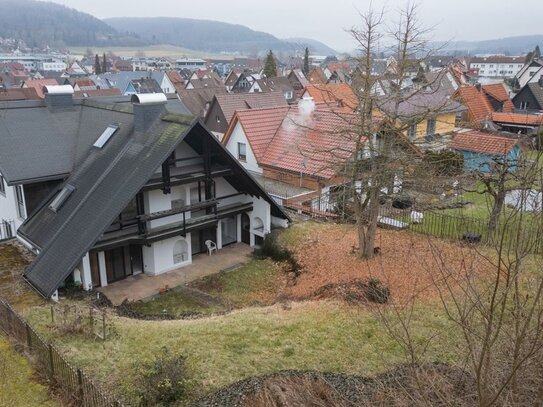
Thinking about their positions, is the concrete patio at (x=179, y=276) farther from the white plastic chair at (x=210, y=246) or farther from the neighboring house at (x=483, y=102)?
the neighboring house at (x=483, y=102)

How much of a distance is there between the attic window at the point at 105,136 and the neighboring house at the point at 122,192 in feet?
0.18

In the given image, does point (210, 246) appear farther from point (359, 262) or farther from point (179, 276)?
point (359, 262)

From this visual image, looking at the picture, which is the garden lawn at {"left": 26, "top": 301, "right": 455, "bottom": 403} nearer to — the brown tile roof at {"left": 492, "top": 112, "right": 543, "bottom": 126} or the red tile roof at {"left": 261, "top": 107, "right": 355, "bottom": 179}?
the red tile roof at {"left": 261, "top": 107, "right": 355, "bottom": 179}

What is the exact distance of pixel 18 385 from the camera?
9.91 metres

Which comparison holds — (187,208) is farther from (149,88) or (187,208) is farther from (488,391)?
(149,88)

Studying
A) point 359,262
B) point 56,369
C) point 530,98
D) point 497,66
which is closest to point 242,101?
point 359,262

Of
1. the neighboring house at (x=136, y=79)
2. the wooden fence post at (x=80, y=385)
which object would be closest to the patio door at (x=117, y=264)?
the wooden fence post at (x=80, y=385)

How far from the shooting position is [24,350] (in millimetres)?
11086

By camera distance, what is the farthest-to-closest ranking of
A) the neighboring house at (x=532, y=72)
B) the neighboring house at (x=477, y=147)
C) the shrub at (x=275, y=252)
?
the neighboring house at (x=532, y=72)
the neighboring house at (x=477, y=147)
the shrub at (x=275, y=252)

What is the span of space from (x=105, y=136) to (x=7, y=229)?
595cm

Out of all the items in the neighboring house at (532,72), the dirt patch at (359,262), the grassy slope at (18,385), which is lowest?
the dirt patch at (359,262)

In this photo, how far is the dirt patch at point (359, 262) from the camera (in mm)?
15743

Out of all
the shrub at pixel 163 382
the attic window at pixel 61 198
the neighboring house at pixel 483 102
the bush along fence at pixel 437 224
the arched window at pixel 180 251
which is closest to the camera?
the shrub at pixel 163 382

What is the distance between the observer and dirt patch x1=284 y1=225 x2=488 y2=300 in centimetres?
1574
